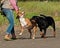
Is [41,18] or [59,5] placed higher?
[41,18]

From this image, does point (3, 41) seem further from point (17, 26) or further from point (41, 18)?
point (17, 26)

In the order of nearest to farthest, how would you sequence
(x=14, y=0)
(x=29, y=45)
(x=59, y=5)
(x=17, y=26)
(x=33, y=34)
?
1. (x=29, y=45)
2. (x=14, y=0)
3. (x=33, y=34)
4. (x=17, y=26)
5. (x=59, y=5)

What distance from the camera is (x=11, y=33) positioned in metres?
14.4

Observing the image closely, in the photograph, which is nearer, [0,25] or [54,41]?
[54,41]

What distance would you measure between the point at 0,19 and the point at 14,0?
7142 mm

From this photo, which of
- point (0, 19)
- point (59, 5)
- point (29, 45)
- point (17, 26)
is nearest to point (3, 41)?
point (29, 45)

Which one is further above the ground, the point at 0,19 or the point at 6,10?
the point at 6,10

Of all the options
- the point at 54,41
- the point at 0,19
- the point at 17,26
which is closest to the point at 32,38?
the point at 54,41

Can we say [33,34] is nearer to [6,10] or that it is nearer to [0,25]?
[6,10]

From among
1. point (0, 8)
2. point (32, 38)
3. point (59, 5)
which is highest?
point (0, 8)

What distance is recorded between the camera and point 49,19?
50.1 ft

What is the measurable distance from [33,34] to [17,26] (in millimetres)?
4655

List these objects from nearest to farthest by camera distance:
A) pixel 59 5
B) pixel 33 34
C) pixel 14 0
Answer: pixel 14 0, pixel 33 34, pixel 59 5

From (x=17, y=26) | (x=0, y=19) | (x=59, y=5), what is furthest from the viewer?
(x=59, y=5)
